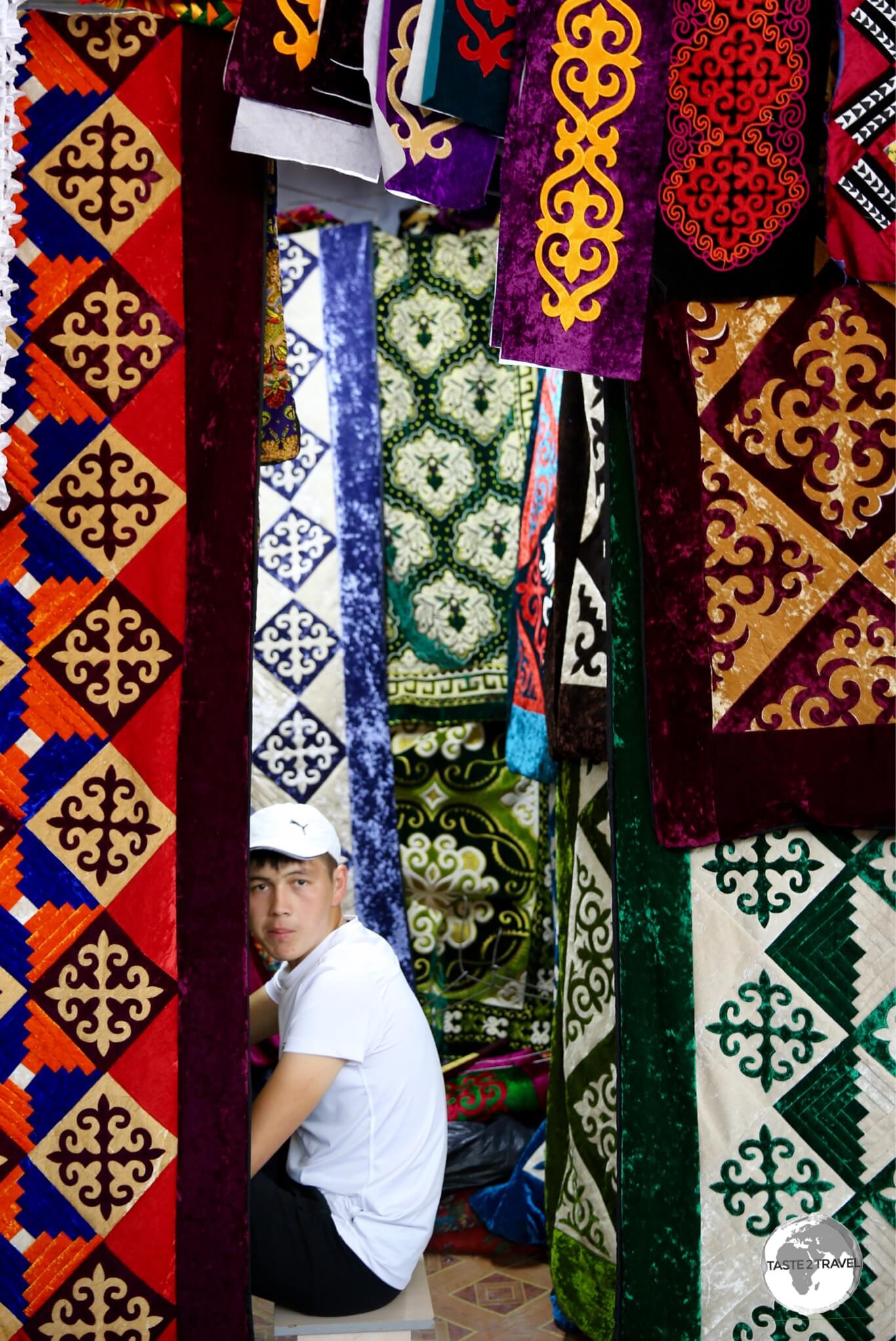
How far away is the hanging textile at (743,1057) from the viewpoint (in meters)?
2.25

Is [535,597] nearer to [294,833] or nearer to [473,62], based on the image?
[294,833]

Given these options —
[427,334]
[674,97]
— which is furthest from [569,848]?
[427,334]

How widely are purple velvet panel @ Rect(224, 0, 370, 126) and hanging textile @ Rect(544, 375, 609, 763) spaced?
0.81 meters

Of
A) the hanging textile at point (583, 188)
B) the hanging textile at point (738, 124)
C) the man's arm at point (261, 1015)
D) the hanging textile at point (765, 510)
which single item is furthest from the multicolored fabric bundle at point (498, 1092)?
the hanging textile at point (738, 124)

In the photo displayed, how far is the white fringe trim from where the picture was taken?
2000 mm

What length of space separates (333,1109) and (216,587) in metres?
0.99

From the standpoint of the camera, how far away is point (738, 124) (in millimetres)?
2215

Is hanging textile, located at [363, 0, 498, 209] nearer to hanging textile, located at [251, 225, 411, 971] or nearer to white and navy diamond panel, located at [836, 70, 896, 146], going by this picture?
white and navy diamond panel, located at [836, 70, 896, 146]

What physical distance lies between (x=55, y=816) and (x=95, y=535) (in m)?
0.47

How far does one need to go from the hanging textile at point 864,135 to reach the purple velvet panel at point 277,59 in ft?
2.86

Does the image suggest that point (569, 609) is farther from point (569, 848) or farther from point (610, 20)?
point (610, 20)

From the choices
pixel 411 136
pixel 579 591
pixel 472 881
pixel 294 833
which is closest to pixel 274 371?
pixel 411 136

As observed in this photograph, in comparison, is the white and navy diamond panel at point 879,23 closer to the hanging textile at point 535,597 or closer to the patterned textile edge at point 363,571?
the hanging textile at point 535,597

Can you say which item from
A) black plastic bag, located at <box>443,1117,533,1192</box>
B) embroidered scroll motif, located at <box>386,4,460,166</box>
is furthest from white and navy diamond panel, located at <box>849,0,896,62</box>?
black plastic bag, located at <box>443,1117,533,1192</box>
